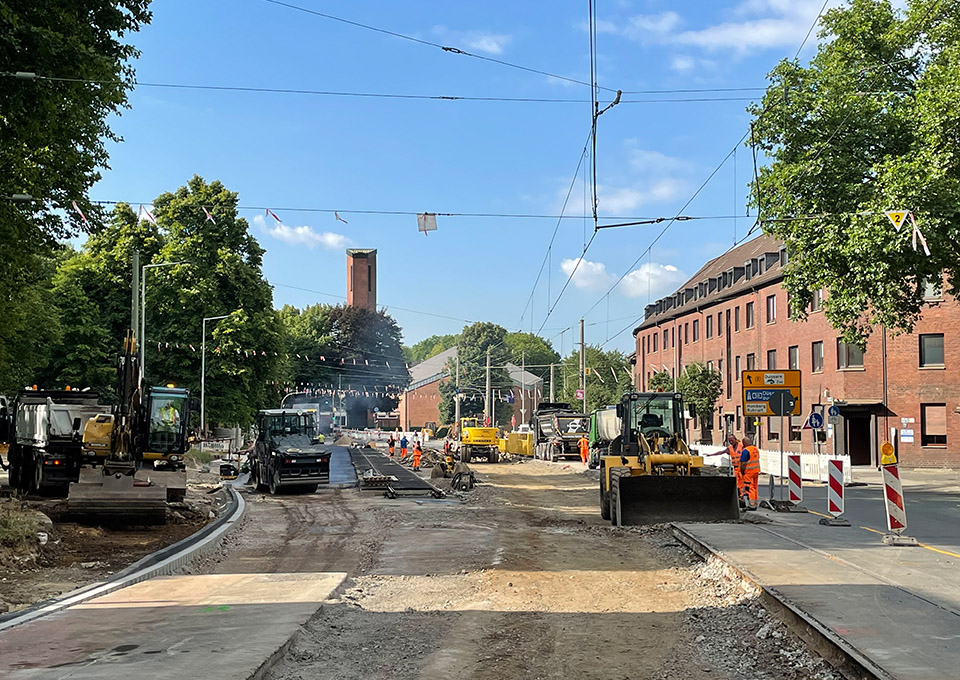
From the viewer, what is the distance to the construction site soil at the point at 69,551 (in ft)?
40.4

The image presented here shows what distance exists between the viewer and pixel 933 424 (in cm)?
4478

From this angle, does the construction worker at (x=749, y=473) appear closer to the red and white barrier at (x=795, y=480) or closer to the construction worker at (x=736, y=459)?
the construction worker at (x=736, y=459)

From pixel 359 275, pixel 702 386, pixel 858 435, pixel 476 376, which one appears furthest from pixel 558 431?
pixel 359 275

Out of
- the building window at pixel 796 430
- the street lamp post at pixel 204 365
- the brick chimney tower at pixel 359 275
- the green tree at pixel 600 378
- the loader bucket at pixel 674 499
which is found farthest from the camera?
the brick chimney tower at pixel 359 275

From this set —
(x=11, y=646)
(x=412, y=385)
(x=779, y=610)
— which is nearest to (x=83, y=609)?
(x=11, y=646)

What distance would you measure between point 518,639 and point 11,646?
4.38m

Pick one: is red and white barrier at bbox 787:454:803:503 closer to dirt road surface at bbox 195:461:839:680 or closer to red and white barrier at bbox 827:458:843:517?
red and white barrier at bbox 827:458:843:517

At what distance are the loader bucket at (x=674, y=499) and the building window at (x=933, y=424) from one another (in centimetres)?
3078

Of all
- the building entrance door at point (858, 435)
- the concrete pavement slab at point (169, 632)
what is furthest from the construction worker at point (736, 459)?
the building entrance door at point (858, 435)

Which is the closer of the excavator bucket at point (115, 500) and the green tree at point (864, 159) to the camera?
the excavator bucket at point (115, 500)

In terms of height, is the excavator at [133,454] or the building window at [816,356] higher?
the building window at [816,356]

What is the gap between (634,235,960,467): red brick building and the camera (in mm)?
44344

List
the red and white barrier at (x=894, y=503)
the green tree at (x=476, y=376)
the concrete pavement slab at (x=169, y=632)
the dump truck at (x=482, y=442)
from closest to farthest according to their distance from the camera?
the concrete pavement slab at (x=169, y=632)
the red and white barrier at (x=894, y=503)
the dump truck at (x=482, y=442)
the green tree at (x=476, y=376)

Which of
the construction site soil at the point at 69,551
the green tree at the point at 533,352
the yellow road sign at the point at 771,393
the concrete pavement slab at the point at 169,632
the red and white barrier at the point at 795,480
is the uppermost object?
the green tree at the point at 533,352
